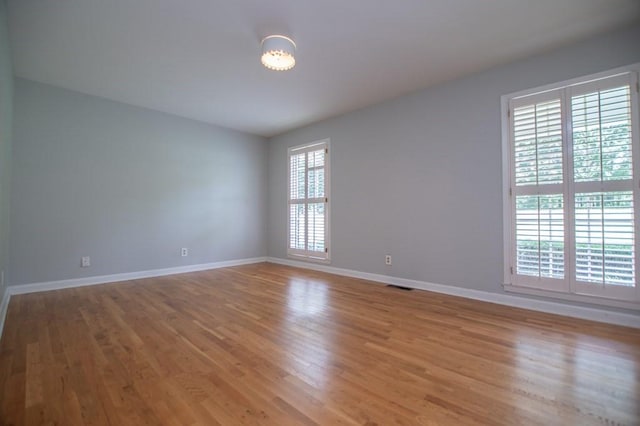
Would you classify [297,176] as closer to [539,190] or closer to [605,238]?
[539,190]

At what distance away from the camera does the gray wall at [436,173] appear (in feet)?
9.53

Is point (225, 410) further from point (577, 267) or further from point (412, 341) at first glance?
point (577, 267)

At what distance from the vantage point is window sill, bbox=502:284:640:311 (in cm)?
236

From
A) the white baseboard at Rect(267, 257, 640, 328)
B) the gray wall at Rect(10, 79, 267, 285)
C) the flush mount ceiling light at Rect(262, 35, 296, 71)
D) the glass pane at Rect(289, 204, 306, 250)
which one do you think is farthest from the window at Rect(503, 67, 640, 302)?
the gray wall at Rect(10, 79, 267, 285)

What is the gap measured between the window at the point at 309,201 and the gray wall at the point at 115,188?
1.01 meters

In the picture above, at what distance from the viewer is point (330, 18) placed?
2.30 metres

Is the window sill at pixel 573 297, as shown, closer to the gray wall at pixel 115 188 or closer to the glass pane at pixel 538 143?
the glass pane at pixel 538 143

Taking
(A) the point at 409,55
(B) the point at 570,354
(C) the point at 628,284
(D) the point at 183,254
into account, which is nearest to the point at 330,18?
(A) the point at 409,55

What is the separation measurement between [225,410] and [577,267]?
122 inches

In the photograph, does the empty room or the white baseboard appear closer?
the empty room

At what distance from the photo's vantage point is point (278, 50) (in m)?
2.49

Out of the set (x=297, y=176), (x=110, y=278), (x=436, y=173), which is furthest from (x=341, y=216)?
(x=110, y=278)

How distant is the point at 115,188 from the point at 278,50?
10.4 feet

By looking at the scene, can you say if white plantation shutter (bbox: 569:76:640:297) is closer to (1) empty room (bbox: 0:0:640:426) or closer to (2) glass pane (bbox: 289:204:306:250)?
(1) empty room (bbox: 0:0:640:426)
